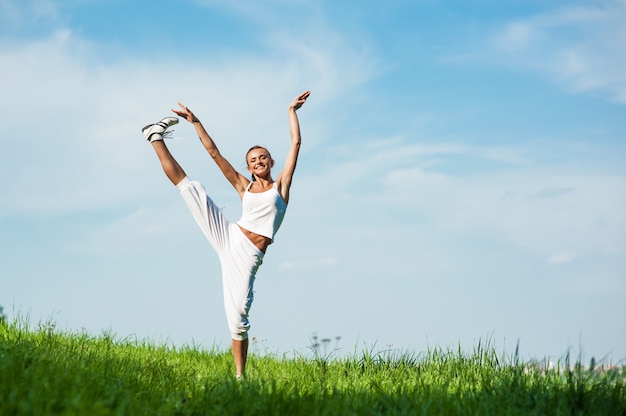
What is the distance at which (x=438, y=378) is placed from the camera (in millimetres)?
7234

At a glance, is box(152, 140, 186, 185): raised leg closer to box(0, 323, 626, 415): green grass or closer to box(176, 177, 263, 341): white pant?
box(176, 177, 263, 341): white pant

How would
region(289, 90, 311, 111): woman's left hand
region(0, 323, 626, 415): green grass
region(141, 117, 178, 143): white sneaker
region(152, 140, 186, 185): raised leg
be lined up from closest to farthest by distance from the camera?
region(0, 323, 626, 415): green grass, region(152, 140, 186, 185): raised leg, region(141, 117, 178, 143): white sneaker, region(289, 90, 311, 111): woman's left hand

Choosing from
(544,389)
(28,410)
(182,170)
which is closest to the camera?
(28,410)

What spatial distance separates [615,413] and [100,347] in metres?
6.62

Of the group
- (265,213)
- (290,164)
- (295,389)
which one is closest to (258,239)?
(265,213)

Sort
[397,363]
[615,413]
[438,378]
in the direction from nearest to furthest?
[615,413]
[438,378]
[397,363]

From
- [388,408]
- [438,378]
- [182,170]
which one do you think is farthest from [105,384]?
[438,378]

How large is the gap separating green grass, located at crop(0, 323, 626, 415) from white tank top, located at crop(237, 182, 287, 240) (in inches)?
66.1

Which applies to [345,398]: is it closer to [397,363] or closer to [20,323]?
[397,363]

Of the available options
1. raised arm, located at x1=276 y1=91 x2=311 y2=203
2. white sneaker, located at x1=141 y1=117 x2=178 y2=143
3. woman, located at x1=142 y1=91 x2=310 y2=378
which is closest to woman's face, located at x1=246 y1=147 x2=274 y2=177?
woman, located at x1=142 y1=91 x2=310 y2=378

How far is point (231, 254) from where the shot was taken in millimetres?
7648

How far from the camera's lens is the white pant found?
7488 millimetres

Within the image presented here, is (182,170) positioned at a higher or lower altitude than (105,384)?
higher

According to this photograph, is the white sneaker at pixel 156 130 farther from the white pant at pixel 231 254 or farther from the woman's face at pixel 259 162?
the woman's face at pixel 259 162
